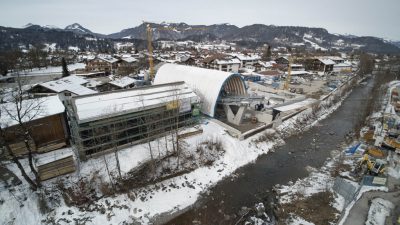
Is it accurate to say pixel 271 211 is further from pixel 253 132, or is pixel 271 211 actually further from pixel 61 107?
pixel 61 107

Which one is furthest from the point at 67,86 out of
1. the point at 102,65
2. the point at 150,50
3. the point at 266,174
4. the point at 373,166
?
the point at 373,166

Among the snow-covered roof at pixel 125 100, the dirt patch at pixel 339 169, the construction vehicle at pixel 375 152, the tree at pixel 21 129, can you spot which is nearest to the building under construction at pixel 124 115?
the snow-covered roof at pixel 125 100

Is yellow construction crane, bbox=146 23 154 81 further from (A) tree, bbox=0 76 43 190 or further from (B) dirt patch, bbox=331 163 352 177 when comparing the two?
(B) dirt patch, bbox=331 163 352 177

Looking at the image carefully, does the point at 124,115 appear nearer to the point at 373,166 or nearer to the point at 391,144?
the point at 373,166

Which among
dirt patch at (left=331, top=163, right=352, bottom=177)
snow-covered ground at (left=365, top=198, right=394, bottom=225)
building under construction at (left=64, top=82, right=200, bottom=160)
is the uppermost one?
building under construction at (left=64, top=82, right=200, bottom=160)

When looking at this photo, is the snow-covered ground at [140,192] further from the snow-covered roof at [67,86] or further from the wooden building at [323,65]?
the wooden building at [323,65]

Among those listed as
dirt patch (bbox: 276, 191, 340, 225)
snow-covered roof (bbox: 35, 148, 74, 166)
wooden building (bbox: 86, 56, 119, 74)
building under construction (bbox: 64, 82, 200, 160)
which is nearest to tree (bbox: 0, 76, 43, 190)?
snow-covered roof (bbox: 35, 148, 74, 166)
